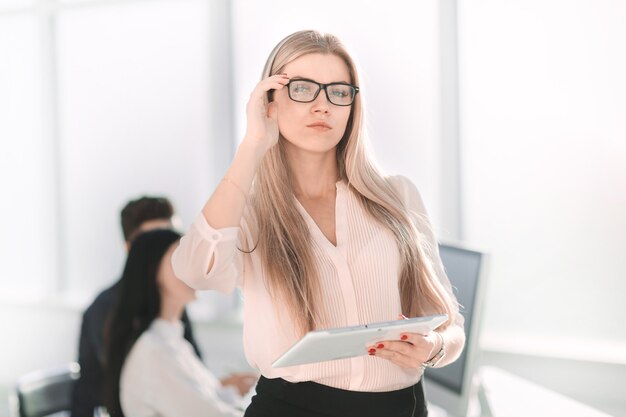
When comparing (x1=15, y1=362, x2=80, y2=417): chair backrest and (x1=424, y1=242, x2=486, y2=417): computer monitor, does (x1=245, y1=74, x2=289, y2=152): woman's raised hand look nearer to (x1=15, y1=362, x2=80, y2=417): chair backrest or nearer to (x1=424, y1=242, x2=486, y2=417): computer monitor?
(x1=424, y1=242, x2=486, y2=417): computer monitor

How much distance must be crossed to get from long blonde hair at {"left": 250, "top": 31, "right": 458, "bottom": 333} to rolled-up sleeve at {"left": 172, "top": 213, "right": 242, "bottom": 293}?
0.12 metres

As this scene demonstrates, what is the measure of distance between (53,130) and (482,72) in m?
3.04

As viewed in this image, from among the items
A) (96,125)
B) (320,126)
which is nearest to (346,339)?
(320,126)

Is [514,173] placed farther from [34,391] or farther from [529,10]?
[34,391]

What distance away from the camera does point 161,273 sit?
2211mm

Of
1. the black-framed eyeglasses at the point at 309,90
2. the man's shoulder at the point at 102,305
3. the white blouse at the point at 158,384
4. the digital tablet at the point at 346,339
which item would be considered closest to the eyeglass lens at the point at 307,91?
the black-framed eyeglasses at the point at 309,90

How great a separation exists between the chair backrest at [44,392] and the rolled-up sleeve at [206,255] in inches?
56.6

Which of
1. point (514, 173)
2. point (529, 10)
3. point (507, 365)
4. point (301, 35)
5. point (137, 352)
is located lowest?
point (507, 365)

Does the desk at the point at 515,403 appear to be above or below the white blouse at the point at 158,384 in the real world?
below

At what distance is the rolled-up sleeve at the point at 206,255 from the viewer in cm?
144

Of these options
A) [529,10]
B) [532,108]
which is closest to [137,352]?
[532,108]

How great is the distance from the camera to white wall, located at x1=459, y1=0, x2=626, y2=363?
2801mm

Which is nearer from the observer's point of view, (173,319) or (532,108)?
(173,319)

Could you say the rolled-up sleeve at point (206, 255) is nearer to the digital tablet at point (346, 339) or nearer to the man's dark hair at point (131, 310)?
the digital tablet at point (346, 339)
